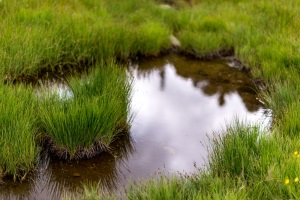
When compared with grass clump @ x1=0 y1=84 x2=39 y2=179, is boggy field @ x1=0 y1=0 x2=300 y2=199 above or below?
above

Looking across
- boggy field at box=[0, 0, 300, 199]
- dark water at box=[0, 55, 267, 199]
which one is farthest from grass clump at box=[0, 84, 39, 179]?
dark water at box=[0, 55, 267, 199]

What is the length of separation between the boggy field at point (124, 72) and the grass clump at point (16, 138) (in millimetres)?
12

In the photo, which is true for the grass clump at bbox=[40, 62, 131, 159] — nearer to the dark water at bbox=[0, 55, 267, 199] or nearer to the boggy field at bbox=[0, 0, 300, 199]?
the boggy field at bbox=[0, 0, 300, 199]

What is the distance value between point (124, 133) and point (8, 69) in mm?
2053

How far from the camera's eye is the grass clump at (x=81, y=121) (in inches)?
185

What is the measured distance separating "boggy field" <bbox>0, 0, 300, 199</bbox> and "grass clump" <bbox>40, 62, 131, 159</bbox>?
14 millimetres

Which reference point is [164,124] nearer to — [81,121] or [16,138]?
[81,121]

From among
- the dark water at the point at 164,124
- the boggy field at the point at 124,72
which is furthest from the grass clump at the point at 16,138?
the dark water at the point at 164,124

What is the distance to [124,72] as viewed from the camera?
619 centimetres

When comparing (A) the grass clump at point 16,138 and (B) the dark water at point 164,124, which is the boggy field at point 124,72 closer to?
(A) the grass clump at point 16,138

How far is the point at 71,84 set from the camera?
562cm

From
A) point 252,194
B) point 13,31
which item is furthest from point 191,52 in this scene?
point 252,194

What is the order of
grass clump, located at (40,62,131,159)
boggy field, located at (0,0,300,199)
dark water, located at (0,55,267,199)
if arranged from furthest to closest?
grass clump, located at (40,62,131,159) < dark water, located at (0,55,267,199) < boggy field, located at (0,0,300,199)

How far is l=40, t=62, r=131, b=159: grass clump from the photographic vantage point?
15.4 ft
